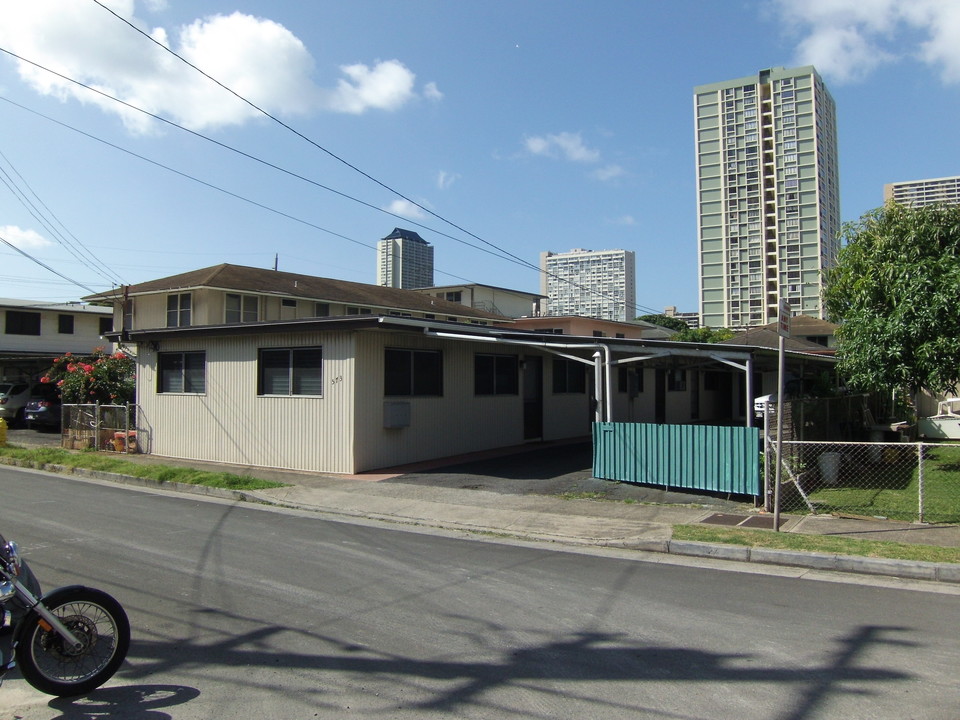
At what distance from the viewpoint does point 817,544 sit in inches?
340

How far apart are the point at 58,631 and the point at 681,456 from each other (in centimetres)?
985

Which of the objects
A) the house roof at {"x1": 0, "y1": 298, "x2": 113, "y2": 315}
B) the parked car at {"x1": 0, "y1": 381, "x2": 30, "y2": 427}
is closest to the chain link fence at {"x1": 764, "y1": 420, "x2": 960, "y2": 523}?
the parked car at {"x1": 0, "y1": 381, "x2": 30, "y2": 427}

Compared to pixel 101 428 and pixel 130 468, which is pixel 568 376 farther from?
pixel 101 428

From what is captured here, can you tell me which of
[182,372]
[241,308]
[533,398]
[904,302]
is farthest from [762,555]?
[241,308]

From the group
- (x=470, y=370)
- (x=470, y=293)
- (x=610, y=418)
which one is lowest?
(x=610, y=418)

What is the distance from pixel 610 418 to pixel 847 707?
9.38 metres

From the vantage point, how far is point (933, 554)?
319 inches

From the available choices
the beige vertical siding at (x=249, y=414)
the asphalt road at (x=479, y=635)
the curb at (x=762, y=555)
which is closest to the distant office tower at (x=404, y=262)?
the beige vertical siding at (x=249, y=414)

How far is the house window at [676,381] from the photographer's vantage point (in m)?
26.9

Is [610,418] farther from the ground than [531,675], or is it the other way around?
[610,418]

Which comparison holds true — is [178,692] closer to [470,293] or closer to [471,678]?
[471,678]

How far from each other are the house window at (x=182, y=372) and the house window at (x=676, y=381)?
16.2 m

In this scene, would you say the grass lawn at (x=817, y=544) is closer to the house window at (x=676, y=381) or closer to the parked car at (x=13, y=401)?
the house window at (x=676, y=381)

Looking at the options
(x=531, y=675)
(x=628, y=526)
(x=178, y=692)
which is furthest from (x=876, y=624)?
(x=178, y=692)
